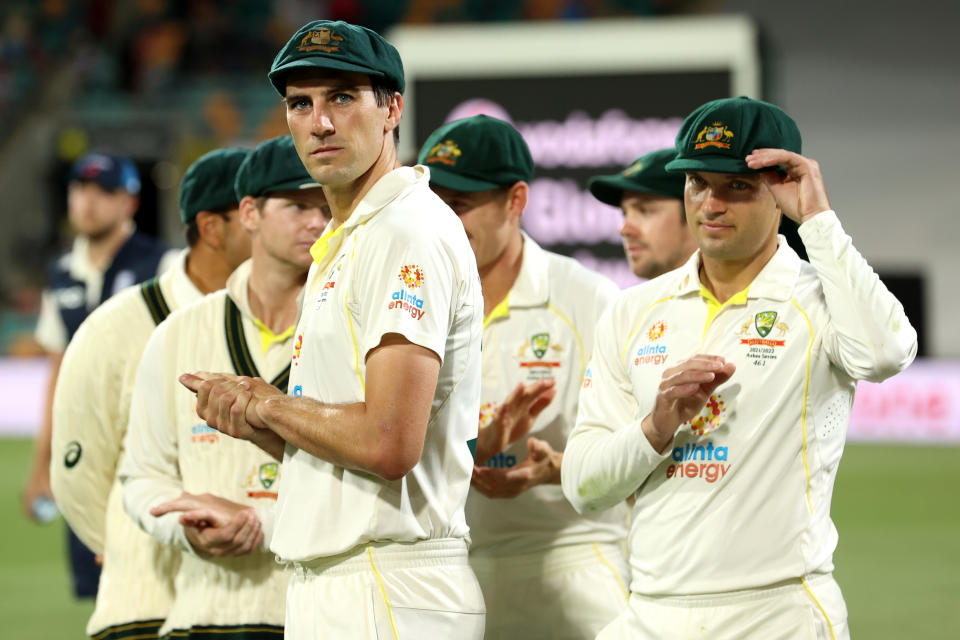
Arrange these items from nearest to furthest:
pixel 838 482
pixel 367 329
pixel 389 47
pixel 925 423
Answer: pixel 367 329 < pixel 389 47 < pixel 838 482 < pixel 925 423

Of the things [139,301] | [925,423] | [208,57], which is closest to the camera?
[139,301]

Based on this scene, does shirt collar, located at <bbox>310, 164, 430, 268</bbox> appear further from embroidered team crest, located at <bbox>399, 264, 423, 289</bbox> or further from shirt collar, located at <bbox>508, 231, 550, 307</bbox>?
shirt collar, located at <bbox>508, 231, 550, 307</bbox>

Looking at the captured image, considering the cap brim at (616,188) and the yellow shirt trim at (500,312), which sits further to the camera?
the cap brim at (616,188)

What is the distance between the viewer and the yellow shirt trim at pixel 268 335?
339cm

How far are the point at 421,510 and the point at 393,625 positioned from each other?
23cm

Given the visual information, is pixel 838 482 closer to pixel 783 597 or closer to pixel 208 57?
pixel 783 597

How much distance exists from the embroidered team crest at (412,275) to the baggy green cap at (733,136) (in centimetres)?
81

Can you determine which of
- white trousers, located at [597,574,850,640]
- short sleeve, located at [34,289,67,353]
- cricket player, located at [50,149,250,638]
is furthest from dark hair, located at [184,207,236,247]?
short sleeve, located at [34,289,67,353]

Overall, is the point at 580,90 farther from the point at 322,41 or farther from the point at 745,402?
the point at 322,41

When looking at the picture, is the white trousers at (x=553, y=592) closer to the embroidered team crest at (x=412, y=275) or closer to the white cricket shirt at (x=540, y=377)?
the white cricket shirt at (x=540, y=377)

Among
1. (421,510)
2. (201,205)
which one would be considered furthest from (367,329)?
(201,205)

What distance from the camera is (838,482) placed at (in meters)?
11.2

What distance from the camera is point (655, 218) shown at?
4191mm

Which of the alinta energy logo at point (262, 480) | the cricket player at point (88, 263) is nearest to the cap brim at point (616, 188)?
the alinta energy logo at point (262, 480)
